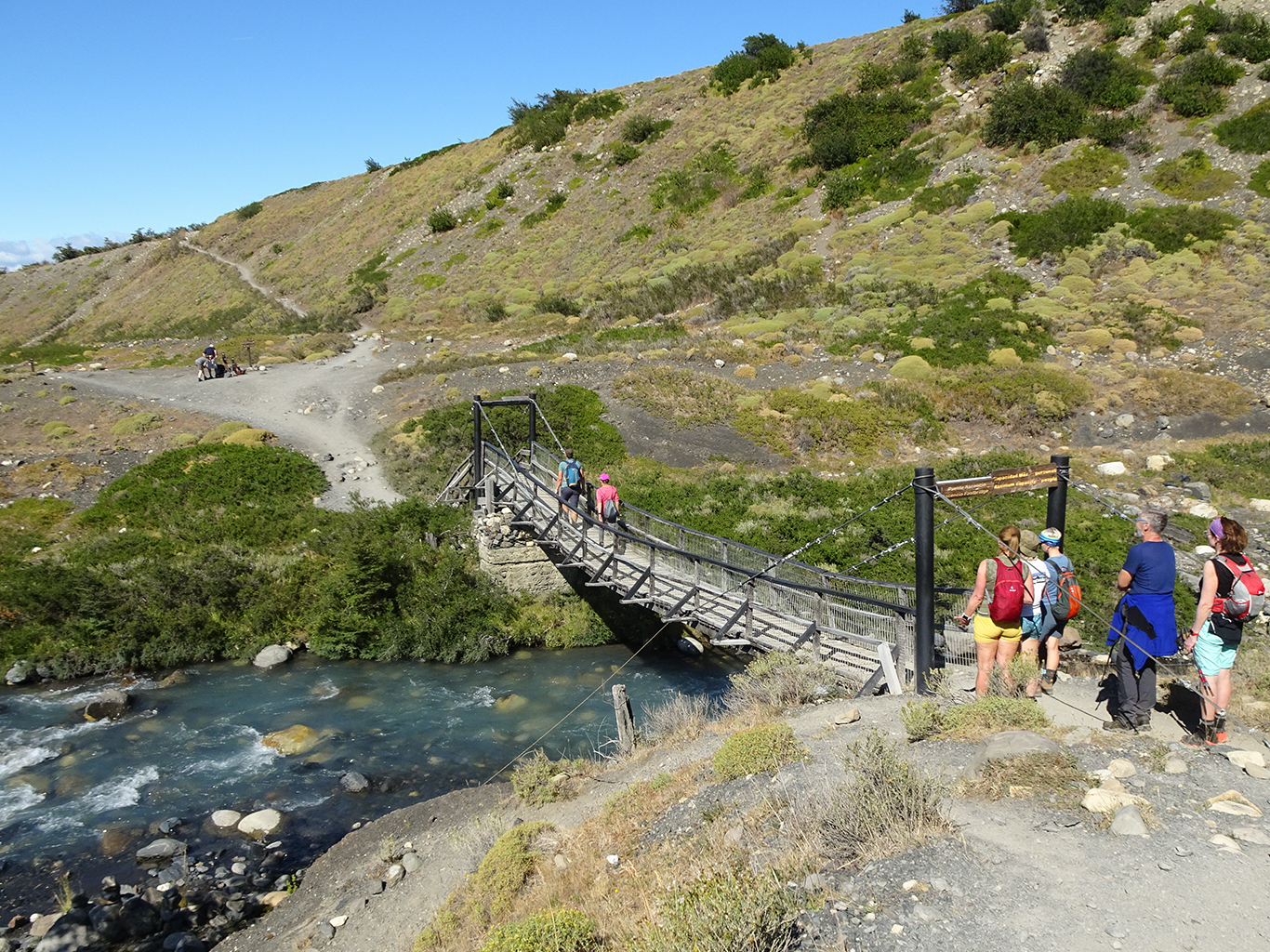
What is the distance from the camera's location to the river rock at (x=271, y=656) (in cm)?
1814

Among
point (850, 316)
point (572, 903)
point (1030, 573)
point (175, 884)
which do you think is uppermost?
point (850, 316)

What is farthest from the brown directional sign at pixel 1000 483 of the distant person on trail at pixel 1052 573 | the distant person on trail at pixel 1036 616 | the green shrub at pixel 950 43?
the green shrub at pixel 950 43

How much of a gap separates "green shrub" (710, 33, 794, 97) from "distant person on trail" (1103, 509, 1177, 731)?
6193 cm

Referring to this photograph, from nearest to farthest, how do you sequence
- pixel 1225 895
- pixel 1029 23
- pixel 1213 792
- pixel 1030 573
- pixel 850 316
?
pixel 1225 895
pixel 1213 792
pixel 1030 573
pixel 850 316
pixel 1029 23

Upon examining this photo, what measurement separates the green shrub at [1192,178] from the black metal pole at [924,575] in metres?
36.7

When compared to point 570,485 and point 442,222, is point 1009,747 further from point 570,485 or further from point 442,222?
point 442,222

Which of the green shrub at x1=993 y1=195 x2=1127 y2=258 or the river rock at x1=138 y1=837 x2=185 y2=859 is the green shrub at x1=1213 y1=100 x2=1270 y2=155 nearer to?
the green shrub at x1=993 y1=195 x2=1127 y2=258

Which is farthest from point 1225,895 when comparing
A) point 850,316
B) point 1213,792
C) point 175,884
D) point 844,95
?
point 844,95

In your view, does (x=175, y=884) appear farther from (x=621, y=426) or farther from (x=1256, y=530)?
(x=1256, y=530)

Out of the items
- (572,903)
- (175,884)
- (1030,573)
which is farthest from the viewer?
(175,884)

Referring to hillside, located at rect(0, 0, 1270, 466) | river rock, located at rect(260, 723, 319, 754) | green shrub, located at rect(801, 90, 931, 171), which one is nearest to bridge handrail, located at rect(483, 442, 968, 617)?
river rock, located at rect(260, 723, 319, 754)

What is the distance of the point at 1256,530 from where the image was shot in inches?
762

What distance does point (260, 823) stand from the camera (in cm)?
1194

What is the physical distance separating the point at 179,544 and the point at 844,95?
158 ft
